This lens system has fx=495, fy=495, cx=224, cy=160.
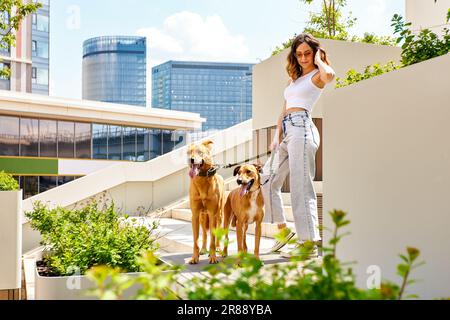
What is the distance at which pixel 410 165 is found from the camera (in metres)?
2.59

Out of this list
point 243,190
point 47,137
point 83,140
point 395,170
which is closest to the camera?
point 395,170

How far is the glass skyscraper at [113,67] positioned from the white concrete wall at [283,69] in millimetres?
122422

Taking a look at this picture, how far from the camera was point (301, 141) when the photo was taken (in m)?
3.63

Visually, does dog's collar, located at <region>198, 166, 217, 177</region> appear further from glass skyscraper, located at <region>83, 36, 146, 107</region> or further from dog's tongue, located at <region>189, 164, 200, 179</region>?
glass skyscraper, located at <region>83, 36, 146, 107</region>

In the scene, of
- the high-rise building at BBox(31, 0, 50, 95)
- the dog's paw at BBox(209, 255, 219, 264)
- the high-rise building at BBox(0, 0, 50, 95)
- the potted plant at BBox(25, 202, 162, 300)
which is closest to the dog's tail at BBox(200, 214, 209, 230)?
the dog's paw at BBox(209, 255, 219, 264)

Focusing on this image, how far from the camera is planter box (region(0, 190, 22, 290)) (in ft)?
18.8

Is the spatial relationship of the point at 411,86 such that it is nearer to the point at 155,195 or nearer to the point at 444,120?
the point at 444,120

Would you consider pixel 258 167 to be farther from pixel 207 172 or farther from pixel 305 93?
pixel 305 93

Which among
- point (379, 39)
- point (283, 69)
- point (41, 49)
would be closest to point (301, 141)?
point (283, 69)

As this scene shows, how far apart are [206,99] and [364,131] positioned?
4326 inches

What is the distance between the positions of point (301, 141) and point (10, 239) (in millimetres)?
3937

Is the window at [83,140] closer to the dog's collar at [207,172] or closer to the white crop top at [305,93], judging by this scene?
the dog's collar at [207,172]

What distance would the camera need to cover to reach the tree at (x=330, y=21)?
40.9ft

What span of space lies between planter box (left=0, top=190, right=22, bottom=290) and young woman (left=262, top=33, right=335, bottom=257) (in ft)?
11.4
